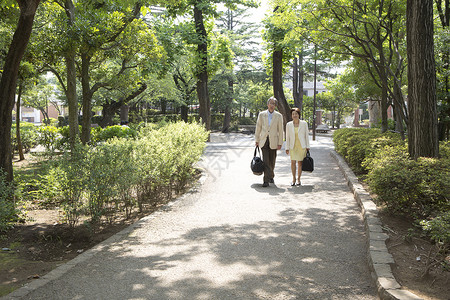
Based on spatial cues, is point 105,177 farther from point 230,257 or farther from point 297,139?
point 297,139

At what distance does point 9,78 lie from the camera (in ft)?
22.6

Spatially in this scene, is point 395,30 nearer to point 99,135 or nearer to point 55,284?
point 55,284

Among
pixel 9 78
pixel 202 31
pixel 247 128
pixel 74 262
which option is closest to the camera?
pixel 74 262

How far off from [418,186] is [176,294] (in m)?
3.48

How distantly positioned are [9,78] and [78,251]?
3.27m

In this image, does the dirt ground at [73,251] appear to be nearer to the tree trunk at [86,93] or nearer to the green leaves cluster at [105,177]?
the green leaves cluster at [105,177]

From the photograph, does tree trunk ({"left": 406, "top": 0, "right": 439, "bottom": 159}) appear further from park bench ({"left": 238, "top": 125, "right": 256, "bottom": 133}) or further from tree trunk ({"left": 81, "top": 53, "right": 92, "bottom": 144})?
park bench ({"left": 238, "top": 125, "right": 256, "bottom": 133})

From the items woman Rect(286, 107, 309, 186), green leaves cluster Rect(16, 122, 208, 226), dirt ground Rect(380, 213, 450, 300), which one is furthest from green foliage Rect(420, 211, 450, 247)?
woman Rect(286, 107, 309, 186)

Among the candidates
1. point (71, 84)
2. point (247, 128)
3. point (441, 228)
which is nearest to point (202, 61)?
point (71, 84)

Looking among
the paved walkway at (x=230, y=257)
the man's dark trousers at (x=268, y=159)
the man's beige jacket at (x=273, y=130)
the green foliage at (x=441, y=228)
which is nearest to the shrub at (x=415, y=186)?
the paved walkway at (x=230, y=257)

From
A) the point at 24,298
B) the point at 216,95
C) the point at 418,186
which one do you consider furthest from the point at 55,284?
the point at 216,95

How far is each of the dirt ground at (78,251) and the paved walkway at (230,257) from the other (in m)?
0.35

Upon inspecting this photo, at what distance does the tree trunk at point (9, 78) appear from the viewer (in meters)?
6.78

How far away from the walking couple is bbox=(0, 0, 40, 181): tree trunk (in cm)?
468
